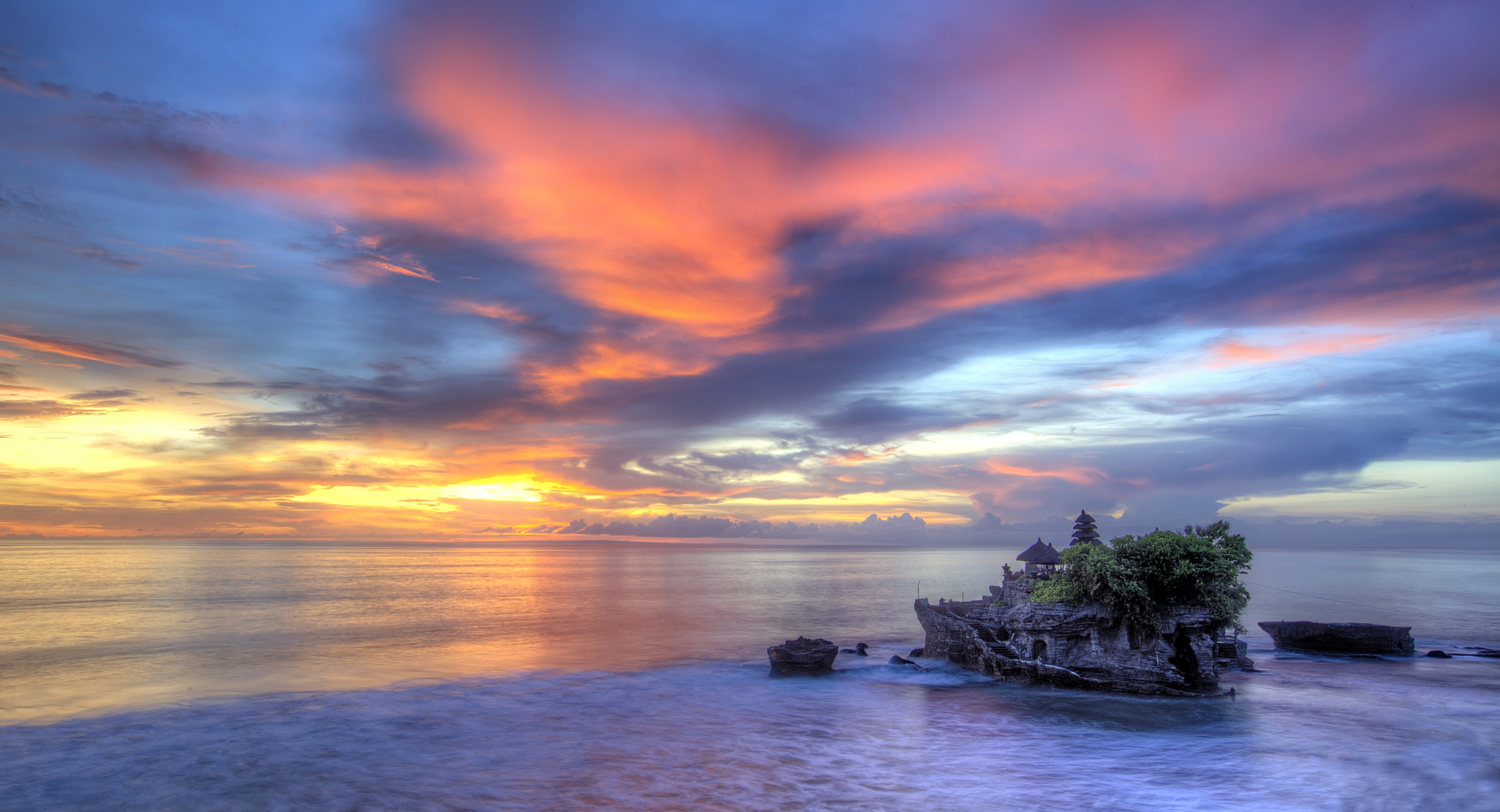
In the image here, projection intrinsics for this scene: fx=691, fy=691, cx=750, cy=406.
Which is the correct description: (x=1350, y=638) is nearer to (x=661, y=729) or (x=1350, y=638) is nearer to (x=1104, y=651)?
(x=1104, y=651)

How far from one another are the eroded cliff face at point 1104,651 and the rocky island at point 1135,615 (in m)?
0.04

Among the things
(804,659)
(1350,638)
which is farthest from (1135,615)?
(1350,638)

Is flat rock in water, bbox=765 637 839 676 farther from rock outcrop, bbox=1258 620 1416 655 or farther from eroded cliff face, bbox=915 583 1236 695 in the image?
rock outcrop, bbox=1258 620 1416 655

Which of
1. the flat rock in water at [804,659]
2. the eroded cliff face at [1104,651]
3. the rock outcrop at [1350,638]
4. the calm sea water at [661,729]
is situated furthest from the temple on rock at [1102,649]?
the rock outcrop at [1350,638]

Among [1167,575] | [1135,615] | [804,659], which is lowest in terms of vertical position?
[804,659]

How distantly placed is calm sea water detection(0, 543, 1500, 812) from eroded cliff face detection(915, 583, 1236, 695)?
1.29 meters

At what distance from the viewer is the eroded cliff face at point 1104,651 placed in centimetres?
3391

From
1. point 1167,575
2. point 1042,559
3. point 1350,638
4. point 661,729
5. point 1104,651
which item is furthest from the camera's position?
point 1350,638

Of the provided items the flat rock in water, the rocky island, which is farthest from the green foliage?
the flat rock in water

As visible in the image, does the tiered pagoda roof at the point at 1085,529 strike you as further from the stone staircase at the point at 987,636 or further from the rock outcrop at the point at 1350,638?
the rock outcrop at the point at 1350,638

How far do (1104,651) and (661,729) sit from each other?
73.5 ft

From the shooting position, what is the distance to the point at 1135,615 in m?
33.1

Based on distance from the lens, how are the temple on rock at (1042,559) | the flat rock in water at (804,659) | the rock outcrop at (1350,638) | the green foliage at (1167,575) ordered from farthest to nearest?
the rock outcrop at (1350,638), the flat rock in water at (804,659), the temple on rock at (1042,559), the green foliage at (1167,575)

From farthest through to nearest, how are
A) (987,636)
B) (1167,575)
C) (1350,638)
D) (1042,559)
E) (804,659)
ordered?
(1350,638)
(804,659)
(987,636)
(1042,559)
(1167,575)
